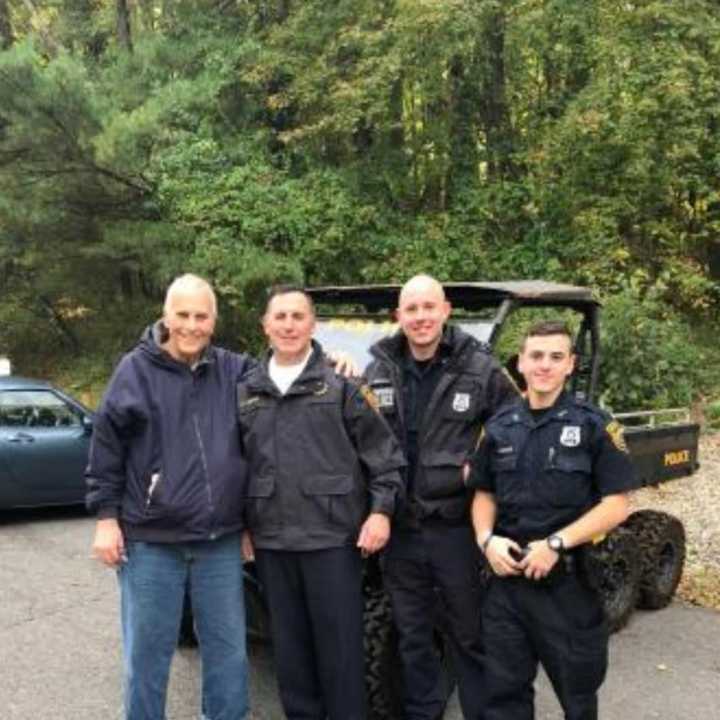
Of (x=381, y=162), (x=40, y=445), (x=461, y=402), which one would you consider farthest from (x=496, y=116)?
(x=461, y=402)

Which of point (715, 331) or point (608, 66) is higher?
point (608, 66)

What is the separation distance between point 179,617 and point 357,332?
79.5 inches

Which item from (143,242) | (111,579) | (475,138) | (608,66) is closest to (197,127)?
(143,242)

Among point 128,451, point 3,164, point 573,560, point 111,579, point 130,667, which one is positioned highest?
point 3,164

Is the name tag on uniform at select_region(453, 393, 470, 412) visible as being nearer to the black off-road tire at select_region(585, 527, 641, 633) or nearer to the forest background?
the black off-road tire at select_region(585, 527, 641, 633)

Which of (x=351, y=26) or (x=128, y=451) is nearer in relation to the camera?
(x=128, y=451)

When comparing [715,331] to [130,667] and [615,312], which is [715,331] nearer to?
[615,312]

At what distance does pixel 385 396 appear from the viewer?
396 centimetres

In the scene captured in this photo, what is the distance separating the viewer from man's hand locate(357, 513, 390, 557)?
3.63 metres

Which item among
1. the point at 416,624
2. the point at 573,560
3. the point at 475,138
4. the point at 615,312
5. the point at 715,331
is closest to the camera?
the point at 573,560

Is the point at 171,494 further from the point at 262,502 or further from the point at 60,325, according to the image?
the point at 60,325

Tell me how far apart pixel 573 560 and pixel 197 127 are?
13737 millimetres

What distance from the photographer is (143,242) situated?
1417 centimetres

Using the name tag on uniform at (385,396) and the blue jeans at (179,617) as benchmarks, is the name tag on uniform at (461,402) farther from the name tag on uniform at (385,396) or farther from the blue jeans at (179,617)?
the blue jeans at (179,617)
